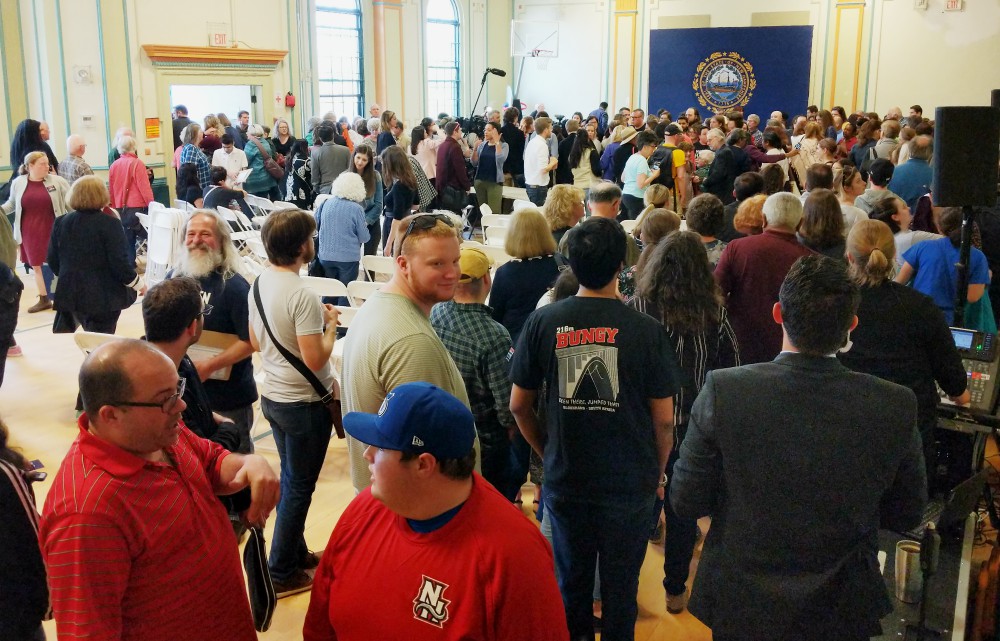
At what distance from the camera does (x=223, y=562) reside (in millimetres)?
1896

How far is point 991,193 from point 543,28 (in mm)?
17081

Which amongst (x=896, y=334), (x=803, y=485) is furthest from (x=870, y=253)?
(x=803, y=485)

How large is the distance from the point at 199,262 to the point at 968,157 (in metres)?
3.43

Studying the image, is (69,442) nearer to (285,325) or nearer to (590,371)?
(285,325)

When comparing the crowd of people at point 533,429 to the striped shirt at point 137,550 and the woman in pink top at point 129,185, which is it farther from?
the woman in pink top at point 129,185

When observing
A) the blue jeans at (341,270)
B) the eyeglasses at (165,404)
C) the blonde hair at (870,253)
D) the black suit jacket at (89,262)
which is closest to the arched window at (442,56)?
the blue jeans at (341,270)

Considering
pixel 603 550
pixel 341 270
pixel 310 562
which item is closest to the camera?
pixel 603 550

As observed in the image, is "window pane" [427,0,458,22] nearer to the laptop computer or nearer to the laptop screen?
the laptop screen

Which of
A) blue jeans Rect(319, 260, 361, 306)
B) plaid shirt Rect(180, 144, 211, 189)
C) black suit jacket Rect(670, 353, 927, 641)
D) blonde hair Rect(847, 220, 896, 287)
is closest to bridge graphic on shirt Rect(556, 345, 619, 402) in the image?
black suit jacket Rect(670, 353, 927, 641)

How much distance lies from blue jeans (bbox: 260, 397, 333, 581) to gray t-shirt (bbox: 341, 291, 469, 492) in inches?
29.7

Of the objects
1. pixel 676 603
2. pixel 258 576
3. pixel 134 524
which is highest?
pixel 134 524

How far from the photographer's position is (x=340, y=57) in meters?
16.2

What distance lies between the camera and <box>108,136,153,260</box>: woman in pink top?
28.1 ft

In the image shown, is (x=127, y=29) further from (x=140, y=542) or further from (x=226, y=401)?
(x=140, y=542)
